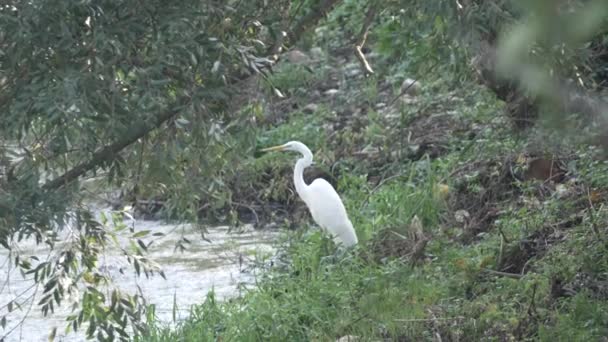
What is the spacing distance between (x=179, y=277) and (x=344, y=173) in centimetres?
184

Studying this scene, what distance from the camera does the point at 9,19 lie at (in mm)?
3422

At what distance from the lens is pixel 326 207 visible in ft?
26.0

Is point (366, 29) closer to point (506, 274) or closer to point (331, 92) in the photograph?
point (506, 274)

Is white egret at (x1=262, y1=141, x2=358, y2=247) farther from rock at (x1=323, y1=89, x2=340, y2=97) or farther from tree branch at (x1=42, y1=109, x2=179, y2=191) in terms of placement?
tree branch at (x1=42, y1=109, x2=179, y2=191)

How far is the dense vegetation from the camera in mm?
3432

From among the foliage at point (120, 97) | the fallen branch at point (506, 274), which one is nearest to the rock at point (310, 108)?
the fallen branch at point (506, 274)

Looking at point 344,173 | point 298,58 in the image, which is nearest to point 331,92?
point 298,58

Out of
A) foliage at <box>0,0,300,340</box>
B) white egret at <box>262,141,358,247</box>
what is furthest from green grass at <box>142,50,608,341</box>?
foliage at <box>0,0,300,340</box>

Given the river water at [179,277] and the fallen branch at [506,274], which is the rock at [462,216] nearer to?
the river water at [179,277]

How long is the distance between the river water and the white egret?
0.44 metres

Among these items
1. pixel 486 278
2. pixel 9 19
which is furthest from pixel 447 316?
pixel 9 19

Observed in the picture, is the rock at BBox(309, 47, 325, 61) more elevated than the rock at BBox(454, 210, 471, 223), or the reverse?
the rock at BBox(309, 47, 325, 61)

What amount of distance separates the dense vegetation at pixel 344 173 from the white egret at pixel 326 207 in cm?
17

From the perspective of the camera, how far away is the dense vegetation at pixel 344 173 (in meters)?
3.43
